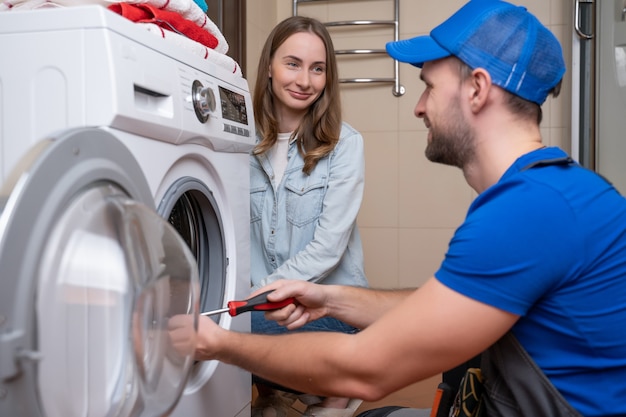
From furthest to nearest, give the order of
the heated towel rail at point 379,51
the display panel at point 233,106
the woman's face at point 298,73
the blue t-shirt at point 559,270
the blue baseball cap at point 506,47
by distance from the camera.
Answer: the heated towel rail at point 379,51
the woman's face at point 298,73
the display panel at point 233,106
the blue baseball cap at point 506,47
the blue t-shirt at point 559,270

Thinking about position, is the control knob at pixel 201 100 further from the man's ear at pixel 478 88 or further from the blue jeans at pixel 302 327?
the blue jeans at pixel 302 327

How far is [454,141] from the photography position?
1091 mm

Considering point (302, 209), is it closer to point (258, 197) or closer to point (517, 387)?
point (258, 197)

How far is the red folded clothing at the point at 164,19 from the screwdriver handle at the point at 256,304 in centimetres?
53

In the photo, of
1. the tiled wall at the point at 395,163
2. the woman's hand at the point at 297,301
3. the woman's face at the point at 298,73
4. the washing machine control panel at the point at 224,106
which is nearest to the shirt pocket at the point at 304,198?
the woman's face at the point at 298,73

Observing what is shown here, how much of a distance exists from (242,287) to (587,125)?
1900mm

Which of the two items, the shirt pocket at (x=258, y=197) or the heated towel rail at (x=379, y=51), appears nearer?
the shirt pocket at (x=258, y=197)

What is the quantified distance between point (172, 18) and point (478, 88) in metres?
0.61

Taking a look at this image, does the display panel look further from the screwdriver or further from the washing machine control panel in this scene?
the screwdriver

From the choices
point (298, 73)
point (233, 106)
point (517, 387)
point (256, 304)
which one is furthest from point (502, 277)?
point (298, 73)

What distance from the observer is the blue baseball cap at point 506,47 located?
103cm

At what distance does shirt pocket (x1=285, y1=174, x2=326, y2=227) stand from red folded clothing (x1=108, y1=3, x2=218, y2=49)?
52cm

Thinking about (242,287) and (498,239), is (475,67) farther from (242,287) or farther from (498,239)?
(242,287)

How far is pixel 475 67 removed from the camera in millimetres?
1045
